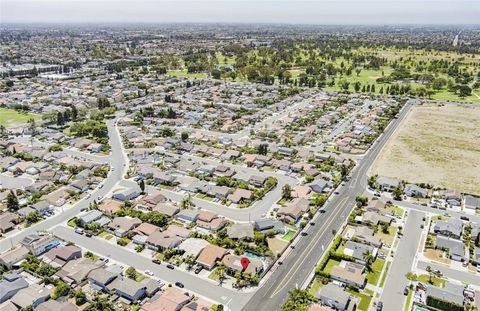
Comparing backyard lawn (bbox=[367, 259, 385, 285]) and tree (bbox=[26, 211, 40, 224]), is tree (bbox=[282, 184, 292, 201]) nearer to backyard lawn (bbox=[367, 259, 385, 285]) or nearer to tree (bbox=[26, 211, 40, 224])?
backyard lawn (bbox=[367, 259, 385, 285])

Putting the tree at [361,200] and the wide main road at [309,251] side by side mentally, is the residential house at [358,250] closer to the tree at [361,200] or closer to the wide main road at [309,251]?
the wide main road at [309,251]

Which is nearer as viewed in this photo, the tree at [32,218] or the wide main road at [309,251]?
the wide main road at [309,251]

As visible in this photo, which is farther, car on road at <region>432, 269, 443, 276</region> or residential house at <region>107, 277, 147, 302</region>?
car on road at <region>432, 269, 443, 276</region>

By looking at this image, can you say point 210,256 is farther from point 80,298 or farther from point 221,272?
point 80,298

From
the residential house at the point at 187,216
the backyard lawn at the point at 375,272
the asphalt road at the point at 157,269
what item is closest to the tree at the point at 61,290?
the asphalt road at the point at 157,269

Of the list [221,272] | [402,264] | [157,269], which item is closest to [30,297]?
[157,269]

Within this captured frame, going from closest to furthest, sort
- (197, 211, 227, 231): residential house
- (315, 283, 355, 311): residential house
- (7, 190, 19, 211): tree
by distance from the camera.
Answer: (315, 283, 355, 311): residential house
(197, 211, 227, 231): residential house
(7, 190, 19, 211): tree

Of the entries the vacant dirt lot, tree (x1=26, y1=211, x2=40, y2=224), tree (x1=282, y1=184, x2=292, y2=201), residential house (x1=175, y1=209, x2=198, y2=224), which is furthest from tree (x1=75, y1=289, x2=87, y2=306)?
the vacant dirt lot

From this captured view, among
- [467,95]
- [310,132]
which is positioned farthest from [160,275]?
[467,95]
